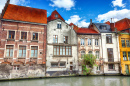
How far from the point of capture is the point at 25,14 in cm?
2130

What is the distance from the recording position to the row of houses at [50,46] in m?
18.9

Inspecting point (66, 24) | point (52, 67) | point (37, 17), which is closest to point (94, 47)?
point (66, 24)

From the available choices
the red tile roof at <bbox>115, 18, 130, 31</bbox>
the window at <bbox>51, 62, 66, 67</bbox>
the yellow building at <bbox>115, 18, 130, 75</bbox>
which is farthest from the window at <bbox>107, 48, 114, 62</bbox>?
the window at <bbox>51, 62, 66, 67</bbox>

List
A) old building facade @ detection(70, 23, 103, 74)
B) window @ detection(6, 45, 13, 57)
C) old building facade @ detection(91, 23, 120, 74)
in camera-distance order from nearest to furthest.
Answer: window @ detection(6, 45, 13, 57) < old building facade @ detection(70, 23, 103, 74) < old building facade @ detection(91, 23, 120, 74)

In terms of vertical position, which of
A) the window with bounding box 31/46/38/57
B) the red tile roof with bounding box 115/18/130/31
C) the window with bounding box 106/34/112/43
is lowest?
the window with bounding box 31/46/38/57

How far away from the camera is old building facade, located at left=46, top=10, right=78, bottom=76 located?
21.1 m

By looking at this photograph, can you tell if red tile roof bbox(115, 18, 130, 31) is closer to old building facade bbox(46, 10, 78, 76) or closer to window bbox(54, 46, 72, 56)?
old building facade bbox(46, 10, 78, 76)

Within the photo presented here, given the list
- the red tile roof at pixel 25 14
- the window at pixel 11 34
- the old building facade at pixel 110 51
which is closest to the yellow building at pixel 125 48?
the old building facade at pixel 110 51

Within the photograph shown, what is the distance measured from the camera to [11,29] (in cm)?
1920

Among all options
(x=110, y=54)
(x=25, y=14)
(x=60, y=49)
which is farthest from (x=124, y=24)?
(x=25, y=14)

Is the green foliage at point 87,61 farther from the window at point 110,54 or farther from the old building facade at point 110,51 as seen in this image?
the window at point 110,54

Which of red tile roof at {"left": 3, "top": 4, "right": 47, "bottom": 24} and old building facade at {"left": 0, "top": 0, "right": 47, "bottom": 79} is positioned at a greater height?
red tile roof at {"left": 3, "top": 4, "right": 47, "bottom": 24}

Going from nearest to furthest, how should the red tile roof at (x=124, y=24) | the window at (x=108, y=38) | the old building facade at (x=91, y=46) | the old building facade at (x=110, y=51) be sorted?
the old building facade at (x=91, y=46) → the old building facade at (x=110, y=51) → the window at (x=108, y=38) → the red tile roof at (x=124, y=24)

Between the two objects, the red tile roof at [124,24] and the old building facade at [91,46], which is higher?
the red tile roof at [124,24]
